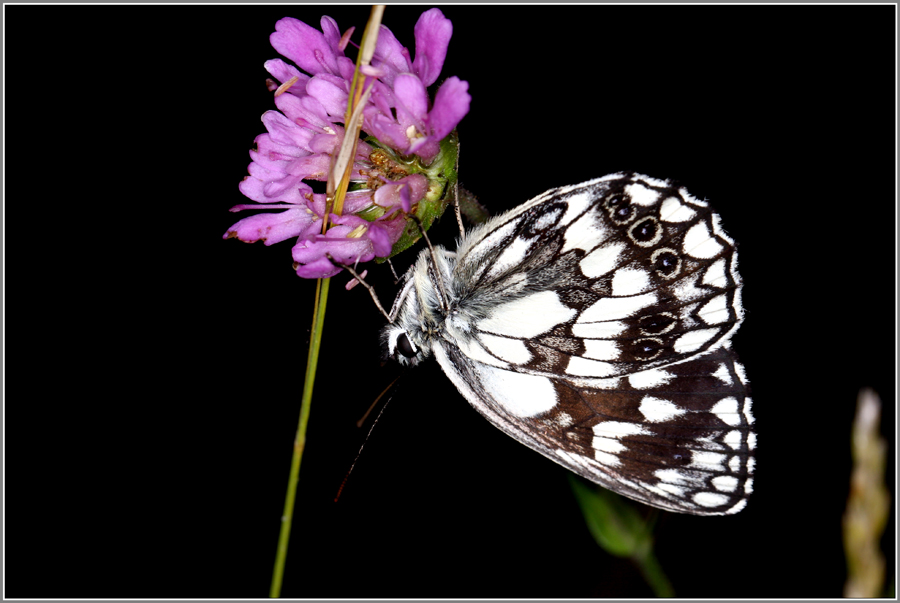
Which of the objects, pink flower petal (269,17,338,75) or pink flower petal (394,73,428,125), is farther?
pink flower petal (269,17,338,75)

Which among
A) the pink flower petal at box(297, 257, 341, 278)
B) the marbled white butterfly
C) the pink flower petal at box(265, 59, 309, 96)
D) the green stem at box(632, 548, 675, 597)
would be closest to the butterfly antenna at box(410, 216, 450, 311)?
the marbled white butterfly

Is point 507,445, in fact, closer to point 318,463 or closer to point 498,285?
point 318,463

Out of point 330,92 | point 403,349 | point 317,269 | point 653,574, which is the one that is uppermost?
point 330,92

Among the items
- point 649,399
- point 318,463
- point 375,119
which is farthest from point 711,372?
point 318,463

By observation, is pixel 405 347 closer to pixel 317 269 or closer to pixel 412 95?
pixel 317 269

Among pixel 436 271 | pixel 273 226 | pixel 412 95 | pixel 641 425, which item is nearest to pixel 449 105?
pixel 412 95

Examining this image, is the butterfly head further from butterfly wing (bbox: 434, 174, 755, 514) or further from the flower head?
the flower head
